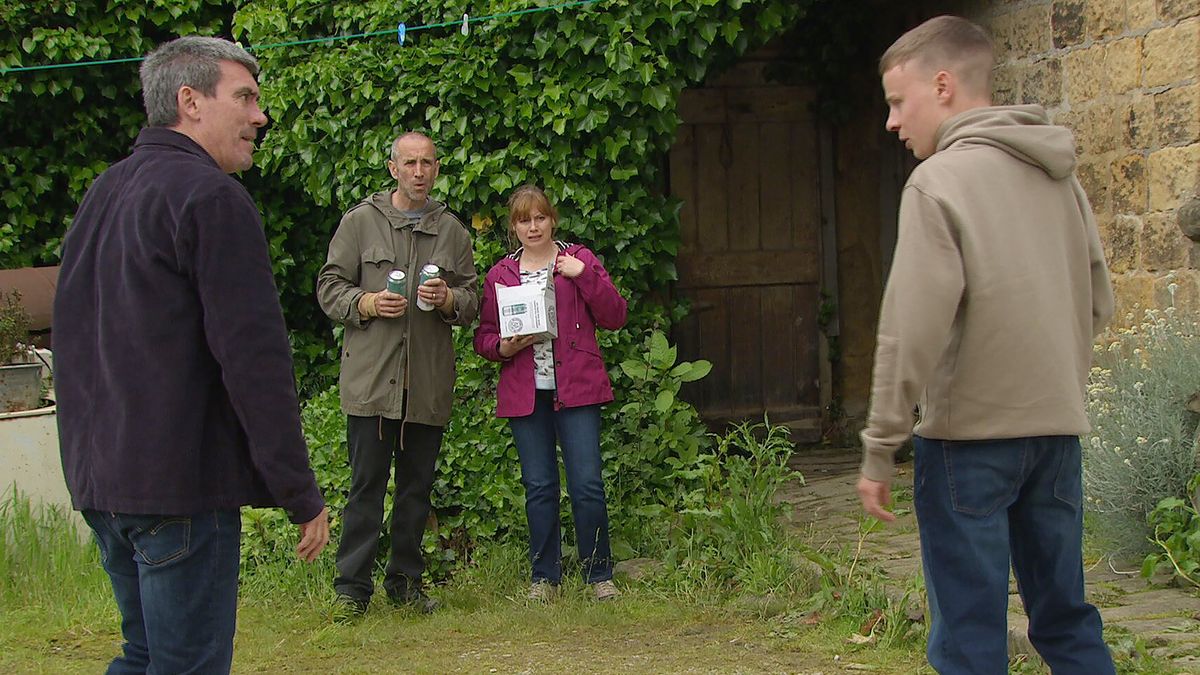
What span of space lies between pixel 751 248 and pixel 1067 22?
2811 millimetres

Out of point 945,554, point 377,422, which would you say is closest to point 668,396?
point 377,422

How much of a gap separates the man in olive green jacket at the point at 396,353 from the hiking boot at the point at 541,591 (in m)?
0.41

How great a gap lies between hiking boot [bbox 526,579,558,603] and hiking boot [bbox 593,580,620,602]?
177 millimetres

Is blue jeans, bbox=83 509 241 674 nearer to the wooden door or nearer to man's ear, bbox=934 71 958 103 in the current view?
man's ear, bbox=934 71 958 103

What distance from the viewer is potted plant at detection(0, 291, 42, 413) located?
21.8 feet

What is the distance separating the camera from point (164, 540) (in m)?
3.00

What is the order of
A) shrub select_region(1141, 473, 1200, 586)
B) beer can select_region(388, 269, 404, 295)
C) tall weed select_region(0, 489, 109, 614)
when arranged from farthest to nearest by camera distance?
tall weed select_region(0, 489, 109, 614) → beer can select_region(388, 269, 404, 295) → shrub select_region(1141, 473, 1200, 586)

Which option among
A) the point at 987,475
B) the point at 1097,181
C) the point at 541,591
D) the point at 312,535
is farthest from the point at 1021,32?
the point at 312,535

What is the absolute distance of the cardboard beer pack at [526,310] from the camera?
5.54m

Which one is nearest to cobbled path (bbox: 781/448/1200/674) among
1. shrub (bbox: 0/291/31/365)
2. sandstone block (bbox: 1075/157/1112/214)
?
sandstone block (bbox: 1075/157/1112/214)

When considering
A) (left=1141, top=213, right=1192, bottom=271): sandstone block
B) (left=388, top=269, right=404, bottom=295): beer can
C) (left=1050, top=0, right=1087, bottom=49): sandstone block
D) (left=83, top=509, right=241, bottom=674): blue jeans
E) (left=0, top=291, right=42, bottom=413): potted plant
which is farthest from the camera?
(left=0, top=291, right=42, bottom=413): potted plant

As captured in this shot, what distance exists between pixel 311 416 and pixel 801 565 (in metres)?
2.59

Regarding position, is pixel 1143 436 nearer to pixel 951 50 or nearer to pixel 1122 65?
pixel 1122 65

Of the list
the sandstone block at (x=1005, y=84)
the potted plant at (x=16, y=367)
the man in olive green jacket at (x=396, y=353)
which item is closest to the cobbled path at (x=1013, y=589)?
Result: the man in olive green jacket at (x=396, y=353)
